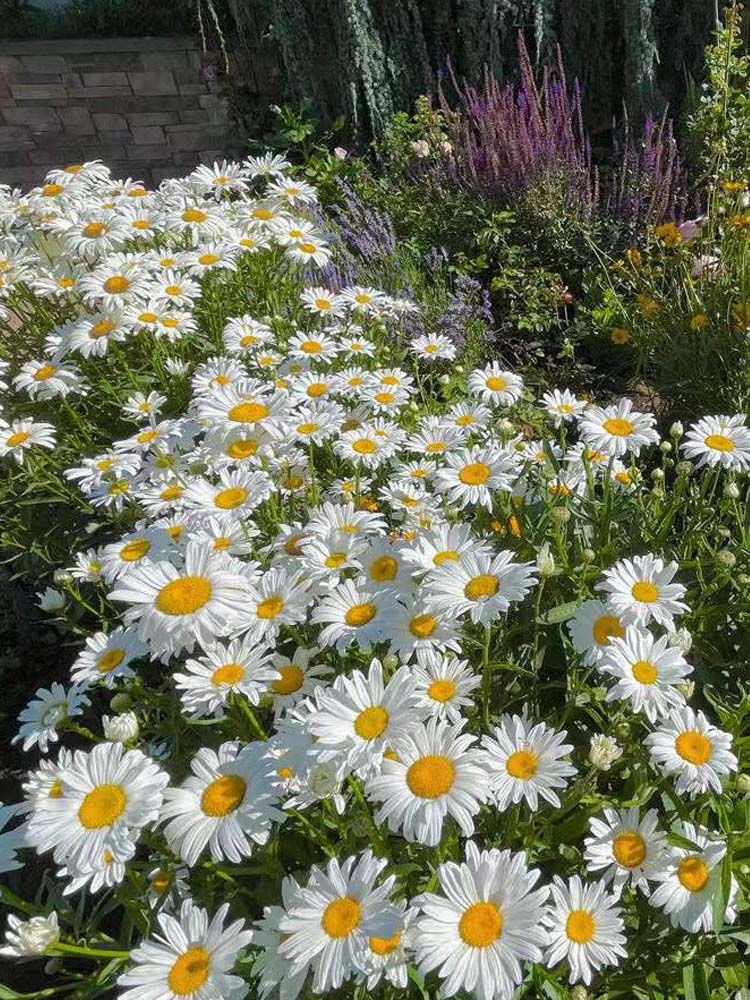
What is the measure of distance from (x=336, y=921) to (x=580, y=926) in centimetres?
41

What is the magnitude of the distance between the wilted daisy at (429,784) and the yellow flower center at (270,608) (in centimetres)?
37

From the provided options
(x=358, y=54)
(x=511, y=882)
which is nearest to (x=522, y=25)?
(x=358, y=54)

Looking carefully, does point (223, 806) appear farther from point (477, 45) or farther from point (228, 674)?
point (477, 45)

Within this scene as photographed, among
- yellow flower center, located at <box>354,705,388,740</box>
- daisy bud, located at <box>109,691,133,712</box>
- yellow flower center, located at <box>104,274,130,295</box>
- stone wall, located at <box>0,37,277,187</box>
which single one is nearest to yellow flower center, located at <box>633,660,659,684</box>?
yellow flower center, located at <box>354,705,388,740</box>

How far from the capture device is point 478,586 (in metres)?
1.40

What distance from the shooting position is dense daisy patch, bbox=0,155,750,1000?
1136 mm

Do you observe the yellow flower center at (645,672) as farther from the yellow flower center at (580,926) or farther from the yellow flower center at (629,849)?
the yellow flower center at (580,926)

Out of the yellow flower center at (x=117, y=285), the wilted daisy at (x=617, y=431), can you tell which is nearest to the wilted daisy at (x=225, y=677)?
the wilted daisy at (x=617, y=431)

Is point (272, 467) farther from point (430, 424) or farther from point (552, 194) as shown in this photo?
point (552, 194)

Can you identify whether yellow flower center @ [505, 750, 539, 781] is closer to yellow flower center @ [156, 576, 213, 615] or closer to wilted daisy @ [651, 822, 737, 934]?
wilted daisy @ [651, 822, 737, 934]

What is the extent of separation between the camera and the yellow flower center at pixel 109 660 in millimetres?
1556

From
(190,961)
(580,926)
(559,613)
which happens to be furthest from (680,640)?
(190,961)

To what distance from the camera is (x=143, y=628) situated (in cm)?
136

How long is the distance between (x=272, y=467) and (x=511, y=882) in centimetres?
120
